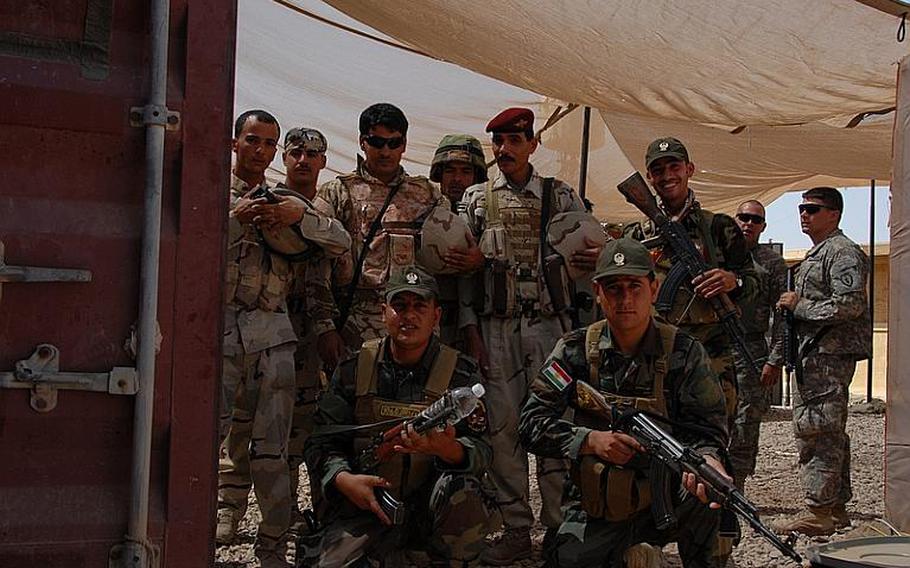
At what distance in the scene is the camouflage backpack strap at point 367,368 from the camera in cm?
326

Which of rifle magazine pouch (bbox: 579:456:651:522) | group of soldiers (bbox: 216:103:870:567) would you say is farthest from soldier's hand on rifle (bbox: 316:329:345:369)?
rifle magazine pouch (bbox: 579:456:651:522)

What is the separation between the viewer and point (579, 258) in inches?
160

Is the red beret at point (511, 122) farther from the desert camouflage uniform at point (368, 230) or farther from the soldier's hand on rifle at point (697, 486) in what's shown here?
the soldier's hand on rifle at point (697, 486)

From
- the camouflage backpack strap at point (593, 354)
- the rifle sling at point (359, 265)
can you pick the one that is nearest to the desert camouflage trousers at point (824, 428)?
the camouflage backpack strap at point (593, 354)

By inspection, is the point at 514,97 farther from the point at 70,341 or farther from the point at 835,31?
the point at 70,341

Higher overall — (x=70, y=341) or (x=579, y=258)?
(x=579, y=258)

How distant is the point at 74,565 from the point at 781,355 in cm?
442

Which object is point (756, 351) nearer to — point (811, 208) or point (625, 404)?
point (811, 208)

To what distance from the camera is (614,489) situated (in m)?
3.12

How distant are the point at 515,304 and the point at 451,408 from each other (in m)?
1.23

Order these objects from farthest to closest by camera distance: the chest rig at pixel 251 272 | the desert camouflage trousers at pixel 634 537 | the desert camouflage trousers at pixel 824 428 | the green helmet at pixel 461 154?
1. the desert camouflage trousers at pixel 824 428
2. the green helmet at pixel 461 154
3. the chest rig at pixel 251 272
4. the desert camouflage trousers at pixel 634 537

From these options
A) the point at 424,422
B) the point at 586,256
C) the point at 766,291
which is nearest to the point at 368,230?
the point at 586,256

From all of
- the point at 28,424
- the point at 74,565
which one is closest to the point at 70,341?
the point at 28,424

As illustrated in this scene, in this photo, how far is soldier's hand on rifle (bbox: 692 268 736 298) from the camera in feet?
13.9
